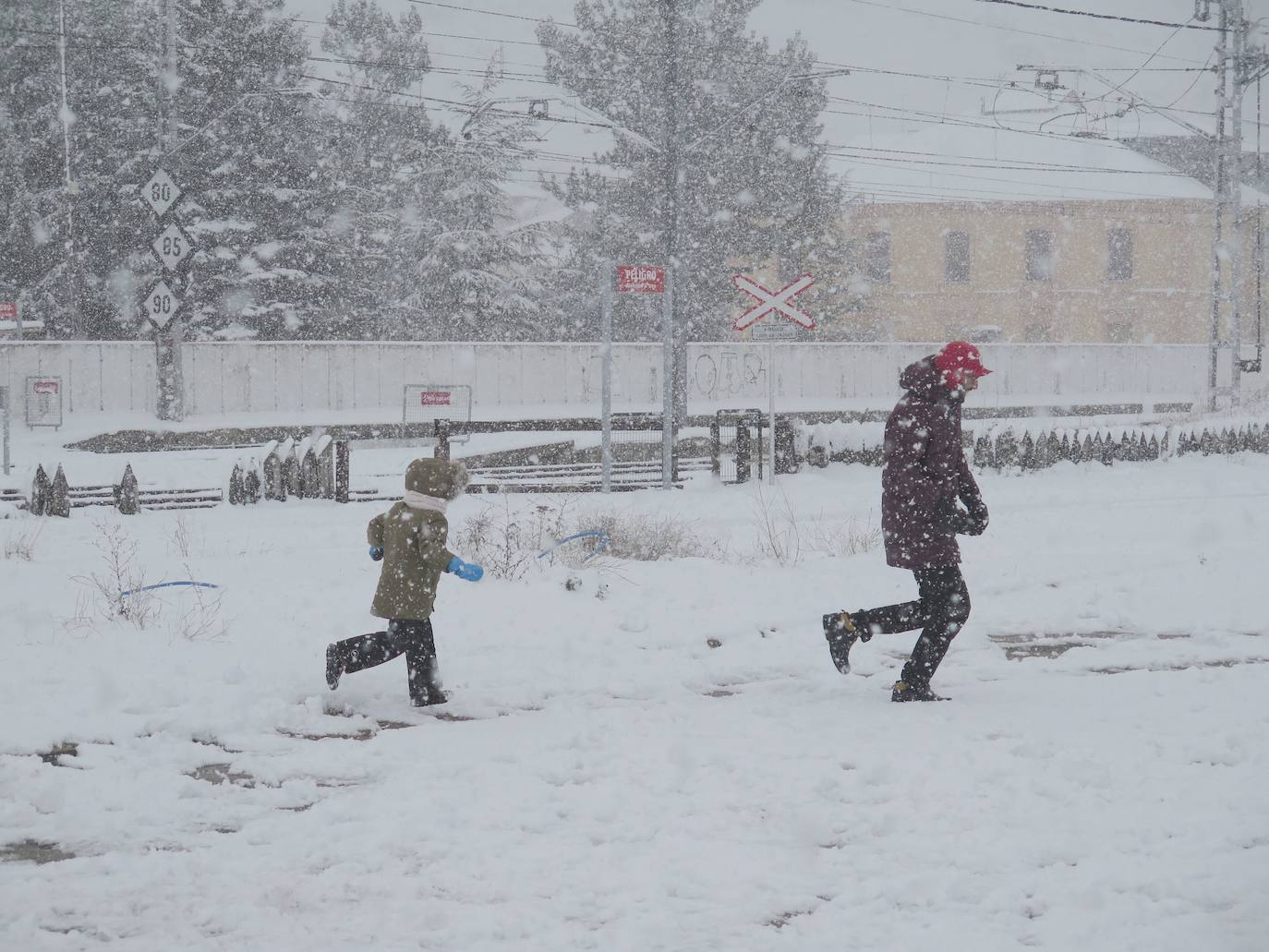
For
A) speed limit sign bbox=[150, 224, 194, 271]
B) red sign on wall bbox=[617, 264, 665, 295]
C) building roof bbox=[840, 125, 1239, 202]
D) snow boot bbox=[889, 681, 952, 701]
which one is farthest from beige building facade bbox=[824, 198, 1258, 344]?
snow boot bbox=[889, 681, 952, 701]

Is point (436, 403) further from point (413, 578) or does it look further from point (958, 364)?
point (958, 364)

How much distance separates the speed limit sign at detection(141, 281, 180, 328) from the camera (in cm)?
2258

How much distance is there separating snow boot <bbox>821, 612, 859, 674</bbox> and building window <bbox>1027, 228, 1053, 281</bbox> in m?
48.2

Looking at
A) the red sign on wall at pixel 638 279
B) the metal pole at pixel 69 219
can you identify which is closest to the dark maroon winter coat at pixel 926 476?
the red sign on wall at pixel 638 279

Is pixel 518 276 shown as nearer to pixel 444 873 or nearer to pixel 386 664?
pixel 386 664

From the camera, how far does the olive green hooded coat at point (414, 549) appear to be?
5.90 metres

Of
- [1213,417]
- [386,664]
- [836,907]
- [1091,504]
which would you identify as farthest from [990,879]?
[1213,417]

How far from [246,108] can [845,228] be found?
24651mm

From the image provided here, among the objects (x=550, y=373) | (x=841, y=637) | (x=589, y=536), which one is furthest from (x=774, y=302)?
(x=550, y=373)

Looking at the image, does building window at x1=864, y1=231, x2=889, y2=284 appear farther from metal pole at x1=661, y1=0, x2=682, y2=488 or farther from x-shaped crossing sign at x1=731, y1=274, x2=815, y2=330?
x-shaped crossing sign at x1=731, y1=274, x2=815, y2=330

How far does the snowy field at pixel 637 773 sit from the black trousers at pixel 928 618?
0.80 ft

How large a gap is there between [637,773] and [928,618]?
5.73ft

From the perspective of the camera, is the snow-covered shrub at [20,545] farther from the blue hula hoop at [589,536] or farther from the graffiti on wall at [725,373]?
the graffiti on wall at [725,373]

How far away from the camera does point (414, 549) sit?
595cm
